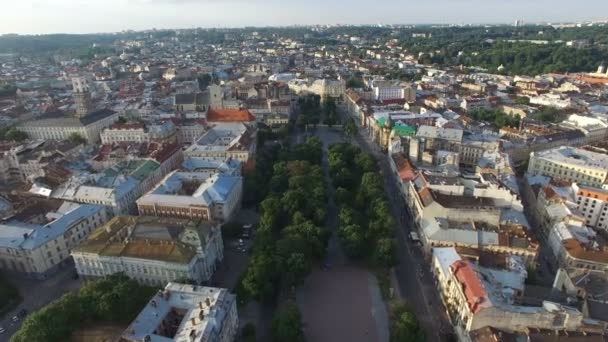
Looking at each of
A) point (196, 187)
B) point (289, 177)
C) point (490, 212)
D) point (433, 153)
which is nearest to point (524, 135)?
point (433, 153)

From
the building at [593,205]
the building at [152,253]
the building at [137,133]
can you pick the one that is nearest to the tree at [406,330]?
the building at [152,253]

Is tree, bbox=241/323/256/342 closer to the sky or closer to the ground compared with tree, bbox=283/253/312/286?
closer to the ground

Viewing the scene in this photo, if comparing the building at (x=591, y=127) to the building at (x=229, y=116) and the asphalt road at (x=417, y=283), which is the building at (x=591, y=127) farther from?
the building at (x=229, y=116)

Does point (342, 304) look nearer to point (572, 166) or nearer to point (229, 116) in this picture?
point (572, 166)

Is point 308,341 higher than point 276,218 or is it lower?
lower

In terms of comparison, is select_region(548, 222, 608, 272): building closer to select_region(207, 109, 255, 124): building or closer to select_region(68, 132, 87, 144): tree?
select_region(207, 109, 255, 124): building

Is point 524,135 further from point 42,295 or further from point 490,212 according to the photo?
point 42,295

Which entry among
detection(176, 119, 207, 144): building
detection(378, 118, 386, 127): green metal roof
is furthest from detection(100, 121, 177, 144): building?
detection(378, 118, 386, 127): green metal roof
